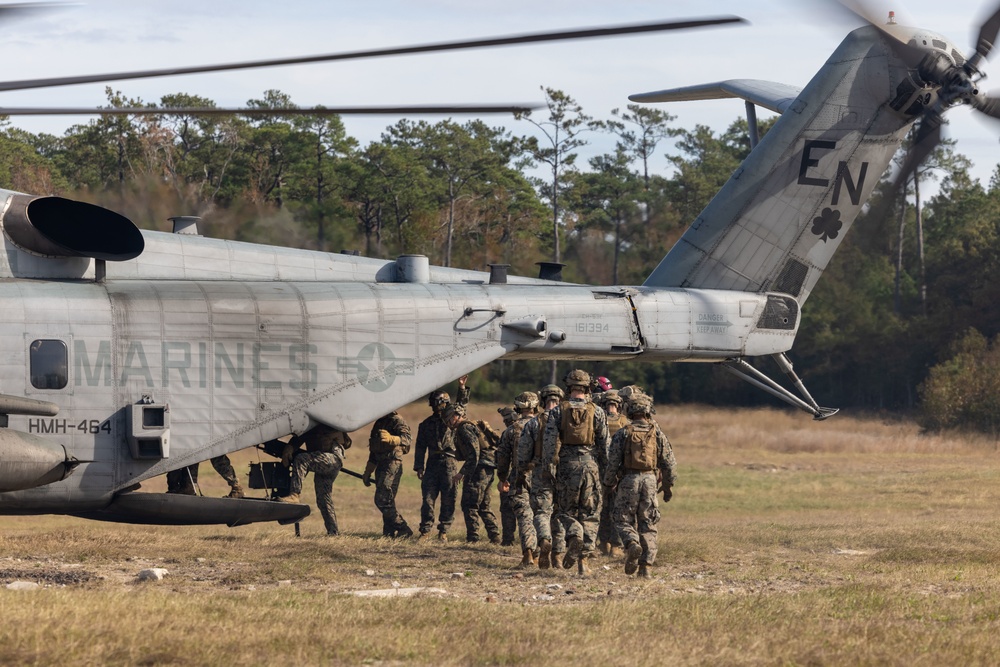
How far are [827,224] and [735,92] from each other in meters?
2.28

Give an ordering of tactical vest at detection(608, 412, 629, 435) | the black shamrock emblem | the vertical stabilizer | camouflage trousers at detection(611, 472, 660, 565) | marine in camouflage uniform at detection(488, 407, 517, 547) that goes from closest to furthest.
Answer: camouflage trousers at detection(611, 472, 660, 565)
marine in camouflage uniform at detection(488, 407, 517, 547)
tactical vest at detection(608, 412, 629, 435)
the vertical stabilizer
the black shamrock emblem

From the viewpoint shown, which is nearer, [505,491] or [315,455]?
[315,455]

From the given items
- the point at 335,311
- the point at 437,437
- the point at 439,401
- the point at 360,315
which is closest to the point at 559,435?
the point at 360,315

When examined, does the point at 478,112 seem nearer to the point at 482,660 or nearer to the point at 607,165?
the point at 482,660

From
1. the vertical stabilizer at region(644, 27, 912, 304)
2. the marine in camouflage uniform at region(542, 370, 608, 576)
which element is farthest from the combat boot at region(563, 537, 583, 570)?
the vertical stabilizer at region(644, 27, 912, 304)

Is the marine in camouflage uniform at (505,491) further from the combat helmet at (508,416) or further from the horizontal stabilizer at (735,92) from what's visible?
the horizontal stabilizer at (735,92)

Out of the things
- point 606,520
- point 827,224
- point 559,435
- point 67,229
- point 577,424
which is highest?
point 827,224

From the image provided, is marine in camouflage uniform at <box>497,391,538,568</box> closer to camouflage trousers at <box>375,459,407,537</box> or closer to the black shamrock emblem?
camouflage trousers at <box>375,459,407,537</box>

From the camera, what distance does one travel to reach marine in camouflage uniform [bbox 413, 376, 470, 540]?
14453 mm

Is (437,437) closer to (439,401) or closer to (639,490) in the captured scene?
(439,401)

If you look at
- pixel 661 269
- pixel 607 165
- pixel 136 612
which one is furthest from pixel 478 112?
pixel 607 165

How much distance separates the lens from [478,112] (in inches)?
287

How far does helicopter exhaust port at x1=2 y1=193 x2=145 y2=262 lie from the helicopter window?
95 cm

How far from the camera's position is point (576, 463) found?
11.3m
